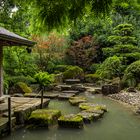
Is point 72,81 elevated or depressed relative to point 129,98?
elevated

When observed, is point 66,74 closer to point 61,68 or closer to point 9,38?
point 61,68

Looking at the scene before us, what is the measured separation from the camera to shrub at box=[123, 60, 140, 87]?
1642cm

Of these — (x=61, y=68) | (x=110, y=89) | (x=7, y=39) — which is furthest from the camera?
(x=61, y=68)

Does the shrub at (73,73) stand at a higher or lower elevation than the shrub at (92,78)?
higher

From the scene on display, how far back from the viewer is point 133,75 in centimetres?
1661

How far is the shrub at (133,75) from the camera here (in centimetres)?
1642

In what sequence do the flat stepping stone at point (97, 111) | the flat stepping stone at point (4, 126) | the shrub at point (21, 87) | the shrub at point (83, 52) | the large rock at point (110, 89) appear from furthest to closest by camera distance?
1. the shrub at point (83, 52)
2. the large rock at point (110, 89)
3. the shrub at point (21, 87)
4. the flat stepping stone at point (97, 111)
5. the flat stepping stone at point (4, 126)

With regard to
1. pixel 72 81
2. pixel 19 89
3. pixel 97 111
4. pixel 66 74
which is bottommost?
pixel 97 111

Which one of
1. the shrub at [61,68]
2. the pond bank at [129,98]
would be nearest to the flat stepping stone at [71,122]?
the pond bank at [129,98]

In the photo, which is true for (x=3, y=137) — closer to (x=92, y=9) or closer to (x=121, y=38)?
(x=92, y=9)

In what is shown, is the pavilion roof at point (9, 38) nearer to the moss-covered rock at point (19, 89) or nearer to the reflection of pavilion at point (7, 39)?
the reflection of pavilion at point (7, 39)


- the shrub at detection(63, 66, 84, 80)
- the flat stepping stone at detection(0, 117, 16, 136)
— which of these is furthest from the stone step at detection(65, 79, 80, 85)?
the flat stepping stone at detection(0, 117, 16, 136)

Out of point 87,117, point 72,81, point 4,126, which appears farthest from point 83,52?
point 4,126

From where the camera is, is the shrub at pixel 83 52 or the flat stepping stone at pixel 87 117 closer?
the flat stepping stone at pixel 87 117
